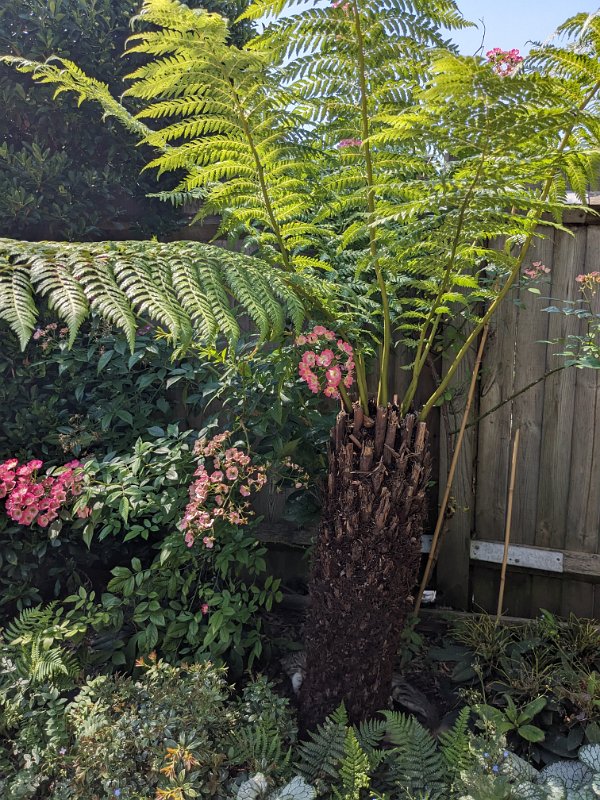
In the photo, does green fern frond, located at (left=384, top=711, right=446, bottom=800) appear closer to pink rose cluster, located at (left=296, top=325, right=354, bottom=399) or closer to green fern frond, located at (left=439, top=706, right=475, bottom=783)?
green fern frond, located at (left=439, top=706, right=475, bottom=783)

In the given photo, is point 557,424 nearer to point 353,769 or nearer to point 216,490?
point 216,490

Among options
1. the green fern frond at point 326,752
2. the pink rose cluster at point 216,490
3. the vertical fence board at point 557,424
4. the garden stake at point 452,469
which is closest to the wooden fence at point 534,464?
the vertical fence board at point 557,424

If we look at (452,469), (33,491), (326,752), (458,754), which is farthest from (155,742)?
(452,469)

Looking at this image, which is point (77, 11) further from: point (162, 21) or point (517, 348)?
point (517, 348)

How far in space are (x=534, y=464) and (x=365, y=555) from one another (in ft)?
3.63

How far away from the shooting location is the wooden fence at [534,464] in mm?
2391

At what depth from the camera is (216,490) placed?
6.37 ft

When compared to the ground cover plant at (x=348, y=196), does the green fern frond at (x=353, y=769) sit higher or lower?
lower

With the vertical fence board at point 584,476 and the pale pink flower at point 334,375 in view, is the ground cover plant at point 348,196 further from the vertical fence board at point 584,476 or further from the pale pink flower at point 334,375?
the vertical fence board at point 584,476

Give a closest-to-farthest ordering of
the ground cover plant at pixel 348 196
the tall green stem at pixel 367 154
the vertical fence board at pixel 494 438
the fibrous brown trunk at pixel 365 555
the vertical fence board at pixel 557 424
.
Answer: the ground cover plant at pixel 348 196 < the tall green stem at pixel 367 154 < the fibrous brown trunk at pixel 365 555 < the vertical fence board at pixel 557 424 < the vertical fence board at pixel 494 438

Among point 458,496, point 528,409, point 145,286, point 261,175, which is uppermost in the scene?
point 261,175

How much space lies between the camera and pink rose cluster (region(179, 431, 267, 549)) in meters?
1.92

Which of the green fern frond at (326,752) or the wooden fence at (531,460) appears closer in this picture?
the green fern frond at (326,752)

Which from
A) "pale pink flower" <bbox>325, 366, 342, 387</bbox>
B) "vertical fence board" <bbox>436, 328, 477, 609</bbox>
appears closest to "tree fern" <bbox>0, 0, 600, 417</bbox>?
"pale pink flower" <bbox>325, 366, 342, 387</bbox>
